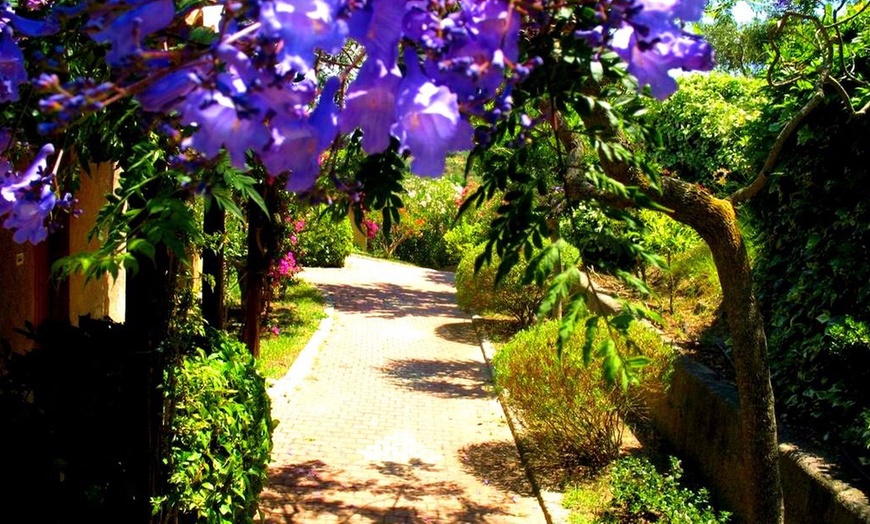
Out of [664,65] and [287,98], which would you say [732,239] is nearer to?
[664,65]

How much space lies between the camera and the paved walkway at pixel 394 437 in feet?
20.6

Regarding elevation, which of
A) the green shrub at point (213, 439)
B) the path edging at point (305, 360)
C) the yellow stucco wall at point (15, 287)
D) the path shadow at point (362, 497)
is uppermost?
the yellow stucco wall at point (15, 287)

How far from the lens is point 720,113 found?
10.6m

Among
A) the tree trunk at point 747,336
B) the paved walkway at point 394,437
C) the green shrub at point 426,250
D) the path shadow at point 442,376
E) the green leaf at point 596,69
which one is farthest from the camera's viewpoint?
the green shrub at point 426,250

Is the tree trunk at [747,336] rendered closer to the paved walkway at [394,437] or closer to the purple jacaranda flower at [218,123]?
the paved walkway at [394,437]

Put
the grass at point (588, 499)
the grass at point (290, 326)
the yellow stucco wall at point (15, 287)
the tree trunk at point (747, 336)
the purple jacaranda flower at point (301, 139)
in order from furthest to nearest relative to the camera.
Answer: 1. the grass at point (290, 326)
2. the grass at point (588, 499)
3. the yellow stucco wall at point (15, 287)
4. the tree trunk at point (747, 336)
5. the purple jacaranda flower at point (301, 139)

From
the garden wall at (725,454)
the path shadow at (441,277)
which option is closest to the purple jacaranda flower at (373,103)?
the garden wall at (725,454)

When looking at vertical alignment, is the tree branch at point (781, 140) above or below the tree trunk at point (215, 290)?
above

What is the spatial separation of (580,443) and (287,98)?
6376 mm

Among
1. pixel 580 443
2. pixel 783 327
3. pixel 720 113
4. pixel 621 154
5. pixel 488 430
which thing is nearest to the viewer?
pixel 621 154

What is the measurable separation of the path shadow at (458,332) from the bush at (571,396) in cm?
557

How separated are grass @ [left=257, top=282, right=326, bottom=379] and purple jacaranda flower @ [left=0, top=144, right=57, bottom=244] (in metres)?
6.86

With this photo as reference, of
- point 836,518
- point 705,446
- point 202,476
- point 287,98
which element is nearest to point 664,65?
point 287,98

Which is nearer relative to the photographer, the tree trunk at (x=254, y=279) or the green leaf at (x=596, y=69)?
the green leaf at (x=596, y=69)
